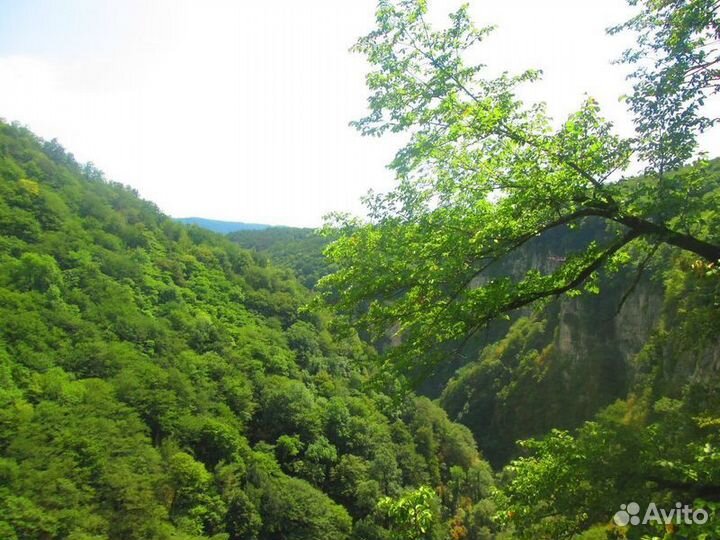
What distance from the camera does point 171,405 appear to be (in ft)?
145

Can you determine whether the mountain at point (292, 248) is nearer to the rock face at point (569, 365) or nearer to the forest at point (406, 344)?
the forest at point (406, 344)

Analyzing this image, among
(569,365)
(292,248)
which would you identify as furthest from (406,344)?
(292,248)

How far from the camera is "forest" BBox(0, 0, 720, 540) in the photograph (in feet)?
17.5

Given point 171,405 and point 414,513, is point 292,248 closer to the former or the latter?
point 171,405

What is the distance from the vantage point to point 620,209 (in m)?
5.23

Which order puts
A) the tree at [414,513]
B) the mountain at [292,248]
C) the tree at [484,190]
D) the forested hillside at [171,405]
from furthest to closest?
the mountain at [292,248]
the forested hillside at [171,405]
the tree at [414,513]
the tree at [484,190]

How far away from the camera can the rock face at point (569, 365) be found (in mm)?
39059

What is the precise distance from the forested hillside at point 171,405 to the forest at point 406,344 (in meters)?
0.26

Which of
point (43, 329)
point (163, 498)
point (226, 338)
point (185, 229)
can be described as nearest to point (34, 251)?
point (43, 329)

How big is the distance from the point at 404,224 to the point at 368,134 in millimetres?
1296

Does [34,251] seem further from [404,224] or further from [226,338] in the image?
[404,224]

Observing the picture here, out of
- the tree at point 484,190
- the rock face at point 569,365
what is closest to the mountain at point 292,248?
the rock face at point 569,365

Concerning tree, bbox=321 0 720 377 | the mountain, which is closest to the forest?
tree, bbox=321 0 720 377

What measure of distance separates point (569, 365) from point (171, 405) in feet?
170
